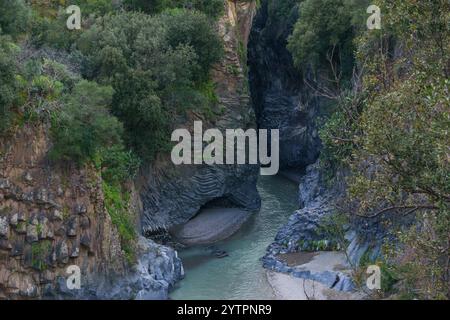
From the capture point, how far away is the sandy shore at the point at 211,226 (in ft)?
99.7

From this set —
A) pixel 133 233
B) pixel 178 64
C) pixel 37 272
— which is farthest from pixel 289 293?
pixel 178 64

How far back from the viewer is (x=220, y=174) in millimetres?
32500

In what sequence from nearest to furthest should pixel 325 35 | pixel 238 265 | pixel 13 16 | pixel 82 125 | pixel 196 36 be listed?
pixel 82 125 → pixel 13 16 → pixel 238 265 → pixel 196 36 → pixel 325 35

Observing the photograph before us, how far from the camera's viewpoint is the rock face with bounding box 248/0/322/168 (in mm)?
39719

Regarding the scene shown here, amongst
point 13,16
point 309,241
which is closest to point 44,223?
point 13,16

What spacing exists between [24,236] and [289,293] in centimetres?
917

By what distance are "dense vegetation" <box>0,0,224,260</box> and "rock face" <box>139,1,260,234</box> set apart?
3.05 ft

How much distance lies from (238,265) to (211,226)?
4414 millimetres

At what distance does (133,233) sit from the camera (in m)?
25.1

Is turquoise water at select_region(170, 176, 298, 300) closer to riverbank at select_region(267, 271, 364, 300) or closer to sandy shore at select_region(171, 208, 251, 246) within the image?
riverbank at select_region(267, 271, 364, 300)

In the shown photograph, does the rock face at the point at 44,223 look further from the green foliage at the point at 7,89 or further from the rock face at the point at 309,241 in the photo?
the rock face at the point at 309,241

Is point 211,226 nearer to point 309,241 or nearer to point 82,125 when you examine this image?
point 309,241

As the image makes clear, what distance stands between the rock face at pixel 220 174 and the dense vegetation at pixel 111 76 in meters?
0.93

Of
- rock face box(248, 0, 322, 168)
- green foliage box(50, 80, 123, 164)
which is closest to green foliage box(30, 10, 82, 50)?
green foliage box(50, 80, 123, 164)
